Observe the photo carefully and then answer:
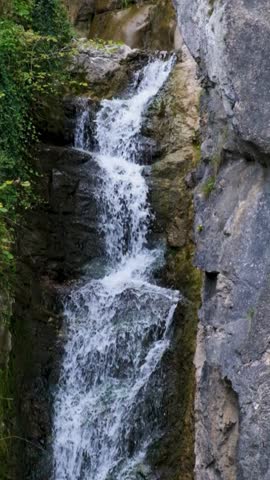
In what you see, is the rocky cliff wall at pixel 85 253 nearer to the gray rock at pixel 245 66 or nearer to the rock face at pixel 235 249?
the rock face at pixel 235 249

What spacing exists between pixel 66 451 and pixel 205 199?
4.33 m

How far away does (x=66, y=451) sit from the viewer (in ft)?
26.9

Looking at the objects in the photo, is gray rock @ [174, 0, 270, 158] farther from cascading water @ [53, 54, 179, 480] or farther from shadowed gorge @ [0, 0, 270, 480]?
cascading water @ [53, 54, 179, 480]

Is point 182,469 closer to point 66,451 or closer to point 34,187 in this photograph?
point 66,451

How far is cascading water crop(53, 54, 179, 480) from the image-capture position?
8047mm

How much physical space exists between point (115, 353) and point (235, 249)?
13.1 ft

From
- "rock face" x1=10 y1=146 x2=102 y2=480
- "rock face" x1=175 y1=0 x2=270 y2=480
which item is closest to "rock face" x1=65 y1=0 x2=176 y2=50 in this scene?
"rock face" x1=10 y1=146 x2=102 y2=480

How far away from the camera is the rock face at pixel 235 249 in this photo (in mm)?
4426

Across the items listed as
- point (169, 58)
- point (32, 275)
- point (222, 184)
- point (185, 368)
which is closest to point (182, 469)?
point (185, 368)

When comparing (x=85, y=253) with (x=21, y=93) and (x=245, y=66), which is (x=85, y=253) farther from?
(x=245, y=66)

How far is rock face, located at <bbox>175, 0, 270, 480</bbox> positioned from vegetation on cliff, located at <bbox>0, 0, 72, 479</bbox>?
3166 mm

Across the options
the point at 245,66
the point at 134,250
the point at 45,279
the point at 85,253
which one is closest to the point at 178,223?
the point at 134,250

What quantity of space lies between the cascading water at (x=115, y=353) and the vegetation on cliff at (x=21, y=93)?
3.21 ft

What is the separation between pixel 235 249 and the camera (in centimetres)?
498
